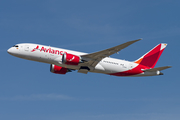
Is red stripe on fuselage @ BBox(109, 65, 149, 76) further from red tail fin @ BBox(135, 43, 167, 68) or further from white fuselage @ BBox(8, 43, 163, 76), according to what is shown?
red tail fin @ BBox(135, 43, 167, 68)

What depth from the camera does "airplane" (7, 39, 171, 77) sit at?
48406 millimetres

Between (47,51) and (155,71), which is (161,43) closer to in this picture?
(155,71)

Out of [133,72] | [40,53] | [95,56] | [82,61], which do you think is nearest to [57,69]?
[40,53]

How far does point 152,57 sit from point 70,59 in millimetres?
16520

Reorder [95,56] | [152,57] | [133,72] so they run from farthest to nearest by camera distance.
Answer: [152,57] → [133,72] → [95,56]

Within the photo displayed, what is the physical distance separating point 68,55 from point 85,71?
450 centimetres

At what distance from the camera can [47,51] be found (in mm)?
48656

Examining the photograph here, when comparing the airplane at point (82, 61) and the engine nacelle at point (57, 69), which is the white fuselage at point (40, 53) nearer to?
the airplane at point (82, 61)

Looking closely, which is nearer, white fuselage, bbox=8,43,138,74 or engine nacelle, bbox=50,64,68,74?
white fuselage, bbox=8,43,138,74

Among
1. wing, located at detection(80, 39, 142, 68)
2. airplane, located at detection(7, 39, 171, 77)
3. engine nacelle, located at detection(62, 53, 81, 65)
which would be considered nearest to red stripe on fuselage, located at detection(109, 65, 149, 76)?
airplane, located at detection(7, 39, 171, 77)

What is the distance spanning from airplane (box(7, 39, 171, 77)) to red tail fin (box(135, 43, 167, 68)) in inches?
47.1

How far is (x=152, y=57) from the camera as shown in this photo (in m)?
56.9

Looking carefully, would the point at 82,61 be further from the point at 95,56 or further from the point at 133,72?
the point at 133,72

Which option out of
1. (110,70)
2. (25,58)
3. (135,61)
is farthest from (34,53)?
(135,61)
